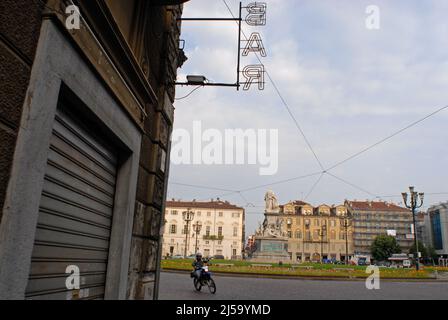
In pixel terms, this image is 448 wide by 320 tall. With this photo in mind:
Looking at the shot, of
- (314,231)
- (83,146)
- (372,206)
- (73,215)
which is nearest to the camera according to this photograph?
(73,215)

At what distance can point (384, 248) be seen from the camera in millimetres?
83875

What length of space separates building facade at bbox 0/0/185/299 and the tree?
88.3 meters

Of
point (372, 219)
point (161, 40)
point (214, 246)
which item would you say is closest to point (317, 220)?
point (372, 219)

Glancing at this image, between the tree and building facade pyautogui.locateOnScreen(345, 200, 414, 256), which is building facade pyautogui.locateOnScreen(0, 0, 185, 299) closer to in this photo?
the tree

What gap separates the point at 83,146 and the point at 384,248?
91437mm

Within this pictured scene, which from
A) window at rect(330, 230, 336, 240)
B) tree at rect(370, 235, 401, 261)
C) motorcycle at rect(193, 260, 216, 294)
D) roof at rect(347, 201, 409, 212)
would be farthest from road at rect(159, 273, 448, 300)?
roof at rect(347, 201, 409, 212)

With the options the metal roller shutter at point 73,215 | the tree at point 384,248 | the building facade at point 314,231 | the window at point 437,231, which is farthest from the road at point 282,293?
the window at point 437,231

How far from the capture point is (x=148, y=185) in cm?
513

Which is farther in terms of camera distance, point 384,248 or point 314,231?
point 314,231

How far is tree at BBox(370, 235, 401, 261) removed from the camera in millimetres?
83062

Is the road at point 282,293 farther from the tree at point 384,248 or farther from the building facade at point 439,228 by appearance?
the building facade at point 439,228

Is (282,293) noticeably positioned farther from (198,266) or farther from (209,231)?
(209,231)

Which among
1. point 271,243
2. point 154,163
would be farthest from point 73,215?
point 271,243

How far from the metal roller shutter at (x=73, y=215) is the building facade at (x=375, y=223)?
104364 millimetres
